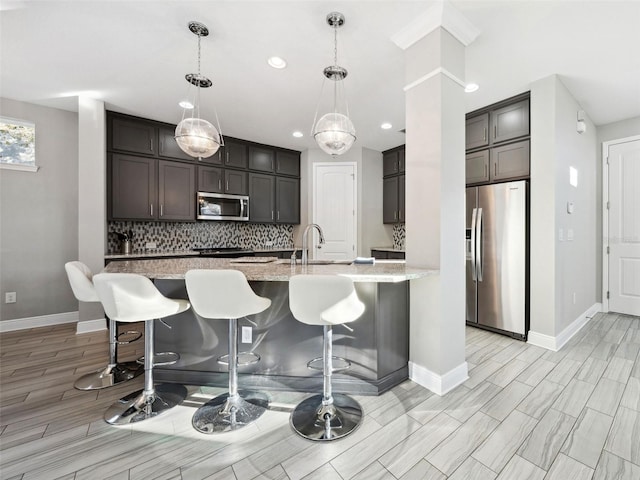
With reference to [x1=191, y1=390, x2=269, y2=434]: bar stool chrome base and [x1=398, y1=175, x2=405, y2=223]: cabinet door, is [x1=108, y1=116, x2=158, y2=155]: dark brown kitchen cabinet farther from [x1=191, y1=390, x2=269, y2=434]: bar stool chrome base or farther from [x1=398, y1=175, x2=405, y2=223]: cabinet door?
[x1=398, y1=175, x2=405, y2=223]: cabinet door

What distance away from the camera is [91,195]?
3.42 meters

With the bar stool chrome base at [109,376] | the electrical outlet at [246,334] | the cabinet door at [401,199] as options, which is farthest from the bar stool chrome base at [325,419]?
the cabinet door at [401,199]

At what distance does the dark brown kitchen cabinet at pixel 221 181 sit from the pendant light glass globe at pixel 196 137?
208 cm

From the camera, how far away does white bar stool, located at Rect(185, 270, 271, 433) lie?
162 centimetres

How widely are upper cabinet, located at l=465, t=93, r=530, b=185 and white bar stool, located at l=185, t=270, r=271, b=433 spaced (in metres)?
3.10

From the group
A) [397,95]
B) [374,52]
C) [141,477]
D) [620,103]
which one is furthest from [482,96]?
[141,477]

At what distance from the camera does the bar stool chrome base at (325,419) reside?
1648 millimetres

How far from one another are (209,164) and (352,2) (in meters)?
3.25

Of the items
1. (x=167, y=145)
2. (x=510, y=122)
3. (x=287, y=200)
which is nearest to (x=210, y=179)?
(x=167, y=145)

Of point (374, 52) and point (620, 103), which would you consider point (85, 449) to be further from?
point (620, 103)

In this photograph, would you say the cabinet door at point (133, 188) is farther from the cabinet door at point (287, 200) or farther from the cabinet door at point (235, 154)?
the cabinet door at point (287, 200)

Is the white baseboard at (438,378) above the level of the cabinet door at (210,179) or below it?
below

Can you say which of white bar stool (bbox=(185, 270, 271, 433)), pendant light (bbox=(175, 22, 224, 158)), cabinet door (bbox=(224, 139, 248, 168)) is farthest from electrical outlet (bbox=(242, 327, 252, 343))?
cabinet door (bbox=(224, 139, 248, 168))

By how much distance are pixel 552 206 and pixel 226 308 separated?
3.19 m
